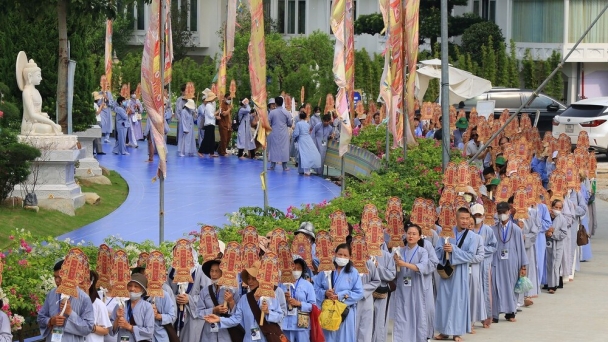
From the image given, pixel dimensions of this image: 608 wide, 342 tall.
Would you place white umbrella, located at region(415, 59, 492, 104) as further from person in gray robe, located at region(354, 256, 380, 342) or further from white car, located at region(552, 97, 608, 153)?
person in gray robe, located at region(354, 256, 380, 342)

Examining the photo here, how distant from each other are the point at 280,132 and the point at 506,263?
12156 millimetres

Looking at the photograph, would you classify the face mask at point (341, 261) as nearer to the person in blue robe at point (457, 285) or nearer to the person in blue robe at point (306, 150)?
the person in blue robe at point (457, 285)

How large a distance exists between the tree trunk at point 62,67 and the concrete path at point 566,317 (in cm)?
970

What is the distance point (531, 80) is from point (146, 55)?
30681 mm

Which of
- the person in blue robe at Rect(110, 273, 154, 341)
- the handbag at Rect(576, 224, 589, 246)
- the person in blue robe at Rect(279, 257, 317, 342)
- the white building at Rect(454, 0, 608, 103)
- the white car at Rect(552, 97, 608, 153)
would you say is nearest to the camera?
the person in blue robe at Rect(110, 273, 154, 341)

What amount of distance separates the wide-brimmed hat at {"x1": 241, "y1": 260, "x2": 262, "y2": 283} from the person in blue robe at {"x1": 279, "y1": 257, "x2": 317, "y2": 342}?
1.29ft

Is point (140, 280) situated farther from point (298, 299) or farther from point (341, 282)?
point (341, 282)

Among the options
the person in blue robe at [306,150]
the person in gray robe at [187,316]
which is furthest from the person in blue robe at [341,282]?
the person in blue robe at [306,150]

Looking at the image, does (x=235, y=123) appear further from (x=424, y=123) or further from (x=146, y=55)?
(x=146, y=55)

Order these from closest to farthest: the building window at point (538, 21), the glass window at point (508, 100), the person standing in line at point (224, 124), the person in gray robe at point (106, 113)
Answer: the person standing in line at point (224, 124) < the person in gray robe at point (106, 113) < the glass window at point (508, 100) < the building window at point (538, 21)

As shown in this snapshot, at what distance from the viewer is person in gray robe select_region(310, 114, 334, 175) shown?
2862 cm

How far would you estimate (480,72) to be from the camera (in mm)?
42719

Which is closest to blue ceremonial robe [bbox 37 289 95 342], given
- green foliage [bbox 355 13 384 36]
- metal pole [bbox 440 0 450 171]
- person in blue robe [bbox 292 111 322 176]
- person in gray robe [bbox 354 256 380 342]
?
person in gray robe [bbox 354 256 380 342]

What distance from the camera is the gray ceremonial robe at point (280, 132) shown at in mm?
27828
